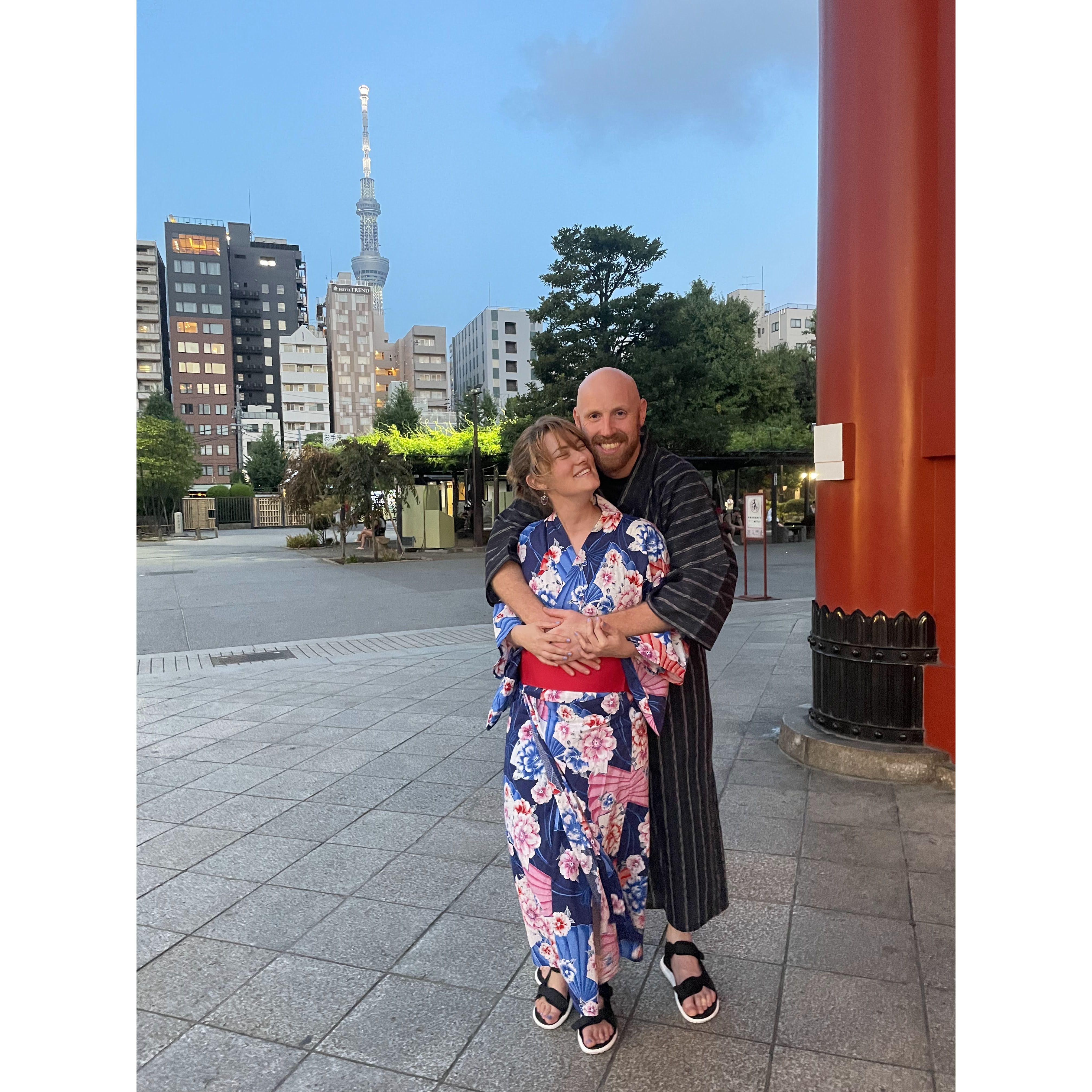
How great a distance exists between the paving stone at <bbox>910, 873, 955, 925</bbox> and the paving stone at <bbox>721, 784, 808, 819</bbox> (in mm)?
723

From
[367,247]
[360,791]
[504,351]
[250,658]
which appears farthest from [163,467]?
[367,247]

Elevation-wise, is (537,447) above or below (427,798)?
above

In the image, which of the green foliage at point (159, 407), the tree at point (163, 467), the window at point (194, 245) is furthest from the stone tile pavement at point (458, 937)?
the window at point (194, 245)

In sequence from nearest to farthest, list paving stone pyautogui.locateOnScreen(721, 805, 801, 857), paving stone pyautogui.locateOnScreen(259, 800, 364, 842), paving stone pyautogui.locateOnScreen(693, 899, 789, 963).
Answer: paving stone pyautogui.locateOnScreen(693, 899, 789, 963) < paving stone pyautogui.locateOnScreen(721, 805, 801, 857) < paving stone pyautogui.locateOnScreen(259, 800, 364, 842)

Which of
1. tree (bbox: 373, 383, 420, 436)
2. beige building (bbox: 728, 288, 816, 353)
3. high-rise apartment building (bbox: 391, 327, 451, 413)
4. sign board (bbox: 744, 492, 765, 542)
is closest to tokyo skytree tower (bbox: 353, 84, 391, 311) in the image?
high-rise apartment building (bbox: 391, 327, 451, 413)

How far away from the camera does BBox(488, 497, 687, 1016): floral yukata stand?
2.17 m

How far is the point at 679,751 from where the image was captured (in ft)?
7.78

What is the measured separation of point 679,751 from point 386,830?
190 cm

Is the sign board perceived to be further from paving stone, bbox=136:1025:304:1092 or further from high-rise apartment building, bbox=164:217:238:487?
high-rise apartment building, bbox=164:217:238:487

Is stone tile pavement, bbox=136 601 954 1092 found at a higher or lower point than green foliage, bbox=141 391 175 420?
lower

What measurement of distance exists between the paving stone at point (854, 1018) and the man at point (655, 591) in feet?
0.79

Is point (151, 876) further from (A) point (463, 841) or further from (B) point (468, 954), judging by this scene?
(B) point (468, 954)
